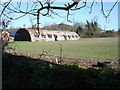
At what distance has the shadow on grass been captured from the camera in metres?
3.73

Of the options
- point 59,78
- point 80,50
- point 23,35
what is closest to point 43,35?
point 23,35

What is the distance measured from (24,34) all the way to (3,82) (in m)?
50.9

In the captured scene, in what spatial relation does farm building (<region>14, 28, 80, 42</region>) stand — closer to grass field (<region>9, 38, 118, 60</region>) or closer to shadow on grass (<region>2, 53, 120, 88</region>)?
grass field (<region>9, 38, 118, 60</region>)

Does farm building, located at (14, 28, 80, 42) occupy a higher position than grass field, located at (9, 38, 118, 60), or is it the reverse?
farm building, located at (14, 28, 80, 42)

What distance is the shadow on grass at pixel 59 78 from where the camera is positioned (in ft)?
12.3

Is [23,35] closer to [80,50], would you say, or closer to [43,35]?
[43,35]

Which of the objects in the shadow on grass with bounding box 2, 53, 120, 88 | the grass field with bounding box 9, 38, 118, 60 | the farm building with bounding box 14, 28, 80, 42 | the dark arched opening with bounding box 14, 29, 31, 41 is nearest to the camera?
the shadow on grass with bounding box 2, 53, 120, 88

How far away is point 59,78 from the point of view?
4098 millimetres

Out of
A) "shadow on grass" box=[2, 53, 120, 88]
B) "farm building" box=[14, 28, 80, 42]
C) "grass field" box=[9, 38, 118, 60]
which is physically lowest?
"grass field" box=[9, 38, 118, 60]

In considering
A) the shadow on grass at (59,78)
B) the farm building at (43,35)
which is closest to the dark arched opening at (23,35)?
the farm building at (43,35)

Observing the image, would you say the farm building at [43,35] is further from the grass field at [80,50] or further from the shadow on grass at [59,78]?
the shadow on grass at [59,78]

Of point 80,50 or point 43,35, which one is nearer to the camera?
point 80,50

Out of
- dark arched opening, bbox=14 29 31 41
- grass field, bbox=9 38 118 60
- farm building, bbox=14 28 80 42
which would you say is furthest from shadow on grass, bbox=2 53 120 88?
dark arched opening, bbox=14 29 31 41

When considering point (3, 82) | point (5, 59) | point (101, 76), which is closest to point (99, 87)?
point (101, 76)
